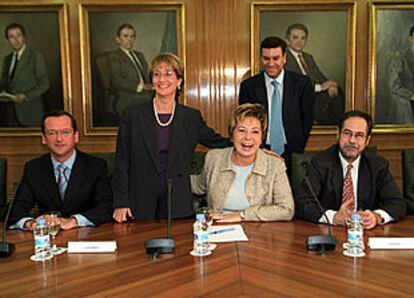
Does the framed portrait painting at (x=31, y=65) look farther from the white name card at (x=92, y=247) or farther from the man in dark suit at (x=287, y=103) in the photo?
the white name card at (x=92, y=247)

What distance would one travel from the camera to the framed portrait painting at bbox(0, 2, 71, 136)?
465cm

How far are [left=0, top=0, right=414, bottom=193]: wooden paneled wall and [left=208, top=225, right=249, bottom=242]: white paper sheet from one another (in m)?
2.58

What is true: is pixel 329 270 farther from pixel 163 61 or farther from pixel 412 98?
pixel 412 98

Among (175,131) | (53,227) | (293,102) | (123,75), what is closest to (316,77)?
(293,102)

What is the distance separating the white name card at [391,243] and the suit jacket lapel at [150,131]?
124cm

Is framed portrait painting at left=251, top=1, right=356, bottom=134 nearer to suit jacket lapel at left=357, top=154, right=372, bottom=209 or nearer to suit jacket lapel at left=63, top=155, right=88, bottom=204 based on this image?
suit jacket lapel at left=357, top=154, right=372, bottom=209

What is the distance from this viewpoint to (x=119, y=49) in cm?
471

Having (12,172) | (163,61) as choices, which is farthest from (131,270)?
(12,172)

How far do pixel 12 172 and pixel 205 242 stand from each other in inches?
139

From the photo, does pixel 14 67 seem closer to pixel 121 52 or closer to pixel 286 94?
pixel 121 52

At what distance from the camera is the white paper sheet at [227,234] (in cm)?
208

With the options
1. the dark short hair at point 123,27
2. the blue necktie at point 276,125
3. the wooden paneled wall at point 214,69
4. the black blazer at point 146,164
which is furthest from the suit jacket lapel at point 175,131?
the dark short hair at point 123,27

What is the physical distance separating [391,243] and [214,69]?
3.11 metres

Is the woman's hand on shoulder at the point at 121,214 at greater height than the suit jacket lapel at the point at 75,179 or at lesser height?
lesser
